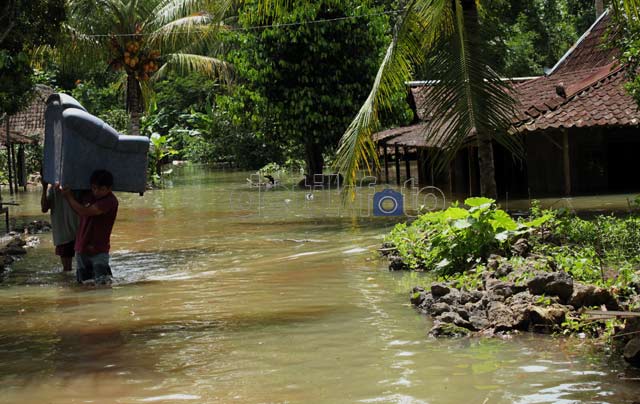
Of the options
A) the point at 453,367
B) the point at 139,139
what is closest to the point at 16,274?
the point at 139,139

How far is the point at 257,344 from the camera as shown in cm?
776

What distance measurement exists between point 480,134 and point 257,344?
16.3 ft

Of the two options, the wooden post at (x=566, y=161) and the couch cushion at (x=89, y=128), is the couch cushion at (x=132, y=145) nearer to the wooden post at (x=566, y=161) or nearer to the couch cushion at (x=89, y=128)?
the couch cushion at (x=89, y=128)

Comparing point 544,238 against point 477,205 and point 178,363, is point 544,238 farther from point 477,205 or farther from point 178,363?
point 178,363

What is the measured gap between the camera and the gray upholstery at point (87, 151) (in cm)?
1095

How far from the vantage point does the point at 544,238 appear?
11422 mm

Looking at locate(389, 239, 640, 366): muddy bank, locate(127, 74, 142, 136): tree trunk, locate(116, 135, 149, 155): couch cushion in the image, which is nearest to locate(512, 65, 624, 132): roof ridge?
locate(116, 135, 149, 155): couch cushion

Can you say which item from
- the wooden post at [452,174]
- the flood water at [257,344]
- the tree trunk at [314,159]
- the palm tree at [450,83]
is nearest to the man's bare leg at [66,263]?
the flood water at [257,344]

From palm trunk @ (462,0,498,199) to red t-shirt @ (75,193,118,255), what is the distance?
4.46 m

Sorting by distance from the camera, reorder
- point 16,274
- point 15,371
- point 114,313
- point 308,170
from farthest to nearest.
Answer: point 308,170
point 16,274
point 114,313
point 15,371

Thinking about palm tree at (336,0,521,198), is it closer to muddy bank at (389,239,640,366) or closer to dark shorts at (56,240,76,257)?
muddy bank at (389,239,640,366)

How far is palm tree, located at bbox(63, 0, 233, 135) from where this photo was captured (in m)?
29.0

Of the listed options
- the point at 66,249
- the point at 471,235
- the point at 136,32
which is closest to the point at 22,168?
the point at 136,32

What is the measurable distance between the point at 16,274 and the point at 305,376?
7336 mm
